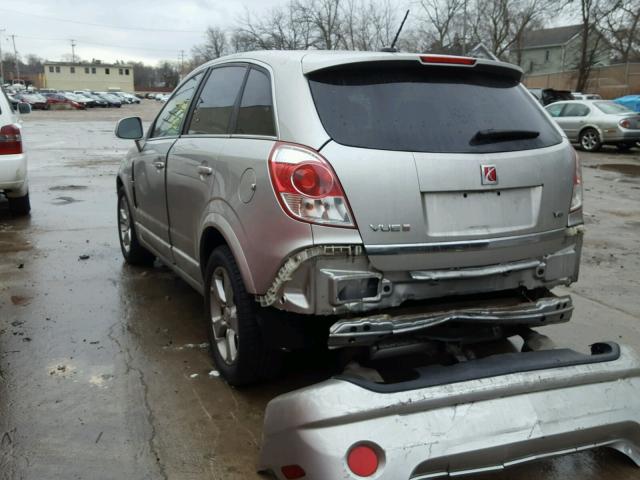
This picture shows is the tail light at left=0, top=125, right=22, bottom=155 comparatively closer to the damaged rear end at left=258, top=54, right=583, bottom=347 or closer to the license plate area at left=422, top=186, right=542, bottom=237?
the damaged rear end at left=258, top=54, right=583, bottom=347

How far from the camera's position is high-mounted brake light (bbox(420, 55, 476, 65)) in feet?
10.1

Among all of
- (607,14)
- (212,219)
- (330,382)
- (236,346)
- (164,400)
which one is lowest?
(164,400)

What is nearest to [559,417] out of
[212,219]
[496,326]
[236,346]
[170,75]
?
[496,326]

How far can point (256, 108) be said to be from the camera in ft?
11.0

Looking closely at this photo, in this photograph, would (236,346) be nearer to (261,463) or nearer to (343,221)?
(261,463)

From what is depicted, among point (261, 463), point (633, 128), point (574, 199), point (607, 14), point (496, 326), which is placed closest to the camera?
point (261, 463)

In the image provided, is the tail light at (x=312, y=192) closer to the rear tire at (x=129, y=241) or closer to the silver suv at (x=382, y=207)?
the silver suv at (x=382, y=207)

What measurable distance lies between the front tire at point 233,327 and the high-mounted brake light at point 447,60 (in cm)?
140

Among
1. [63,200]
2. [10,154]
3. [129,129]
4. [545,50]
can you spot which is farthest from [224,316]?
[545,50]

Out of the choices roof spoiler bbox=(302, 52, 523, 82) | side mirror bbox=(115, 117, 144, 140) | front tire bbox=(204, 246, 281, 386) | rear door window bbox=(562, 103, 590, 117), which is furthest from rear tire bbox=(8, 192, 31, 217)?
rear door window bbox=(562, 103, 590, 117)

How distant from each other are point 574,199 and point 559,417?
1.26m

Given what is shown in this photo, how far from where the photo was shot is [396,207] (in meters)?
2.74

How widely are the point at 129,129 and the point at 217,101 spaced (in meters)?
1.53

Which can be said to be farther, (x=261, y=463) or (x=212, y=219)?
(x=212, y=219)
